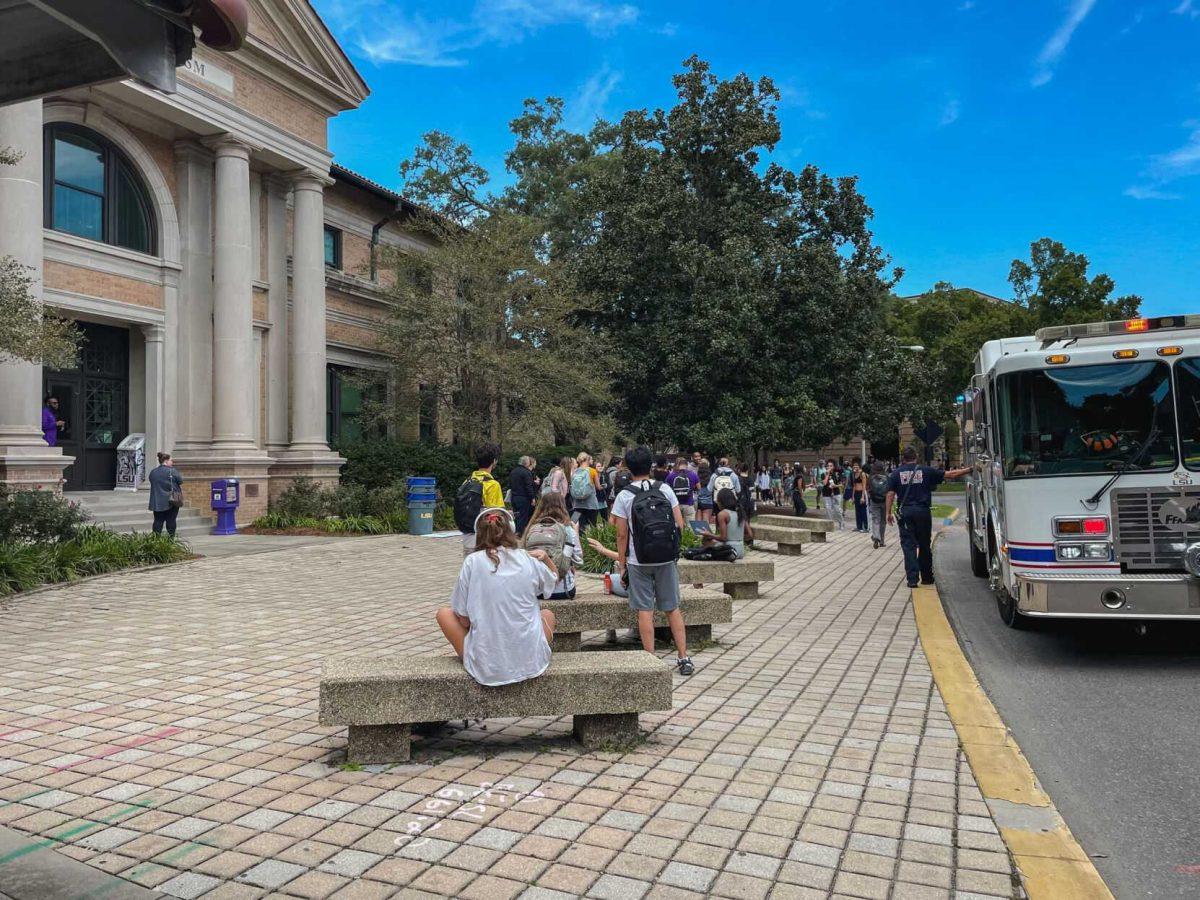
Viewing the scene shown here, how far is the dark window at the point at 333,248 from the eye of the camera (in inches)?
1069

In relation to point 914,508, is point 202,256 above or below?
above

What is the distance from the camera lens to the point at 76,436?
64.1ft

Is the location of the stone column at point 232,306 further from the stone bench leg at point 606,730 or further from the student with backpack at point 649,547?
the stone bench leg at point 606,730

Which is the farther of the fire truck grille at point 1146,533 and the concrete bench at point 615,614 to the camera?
the concrete bench at point 615,614

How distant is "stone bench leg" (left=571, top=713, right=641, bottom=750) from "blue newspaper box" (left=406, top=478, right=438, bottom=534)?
15.3 metres

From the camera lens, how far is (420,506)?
65.8ft

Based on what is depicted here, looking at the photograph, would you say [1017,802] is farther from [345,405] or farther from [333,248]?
[333,248]

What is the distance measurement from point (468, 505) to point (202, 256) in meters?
15.1

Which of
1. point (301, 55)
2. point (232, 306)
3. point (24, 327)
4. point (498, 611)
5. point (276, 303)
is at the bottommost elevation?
point (498, 611)

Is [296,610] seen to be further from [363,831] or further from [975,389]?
[975,389]

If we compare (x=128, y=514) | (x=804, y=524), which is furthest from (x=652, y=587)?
(x=128, y=514)

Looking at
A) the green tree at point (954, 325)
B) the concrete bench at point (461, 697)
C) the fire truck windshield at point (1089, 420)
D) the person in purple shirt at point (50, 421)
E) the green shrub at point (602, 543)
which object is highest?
the green tree at point (954, 325)

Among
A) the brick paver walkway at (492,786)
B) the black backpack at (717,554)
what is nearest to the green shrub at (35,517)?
the brick paver walkway at (492,786)

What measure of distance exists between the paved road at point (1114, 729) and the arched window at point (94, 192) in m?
18.5
